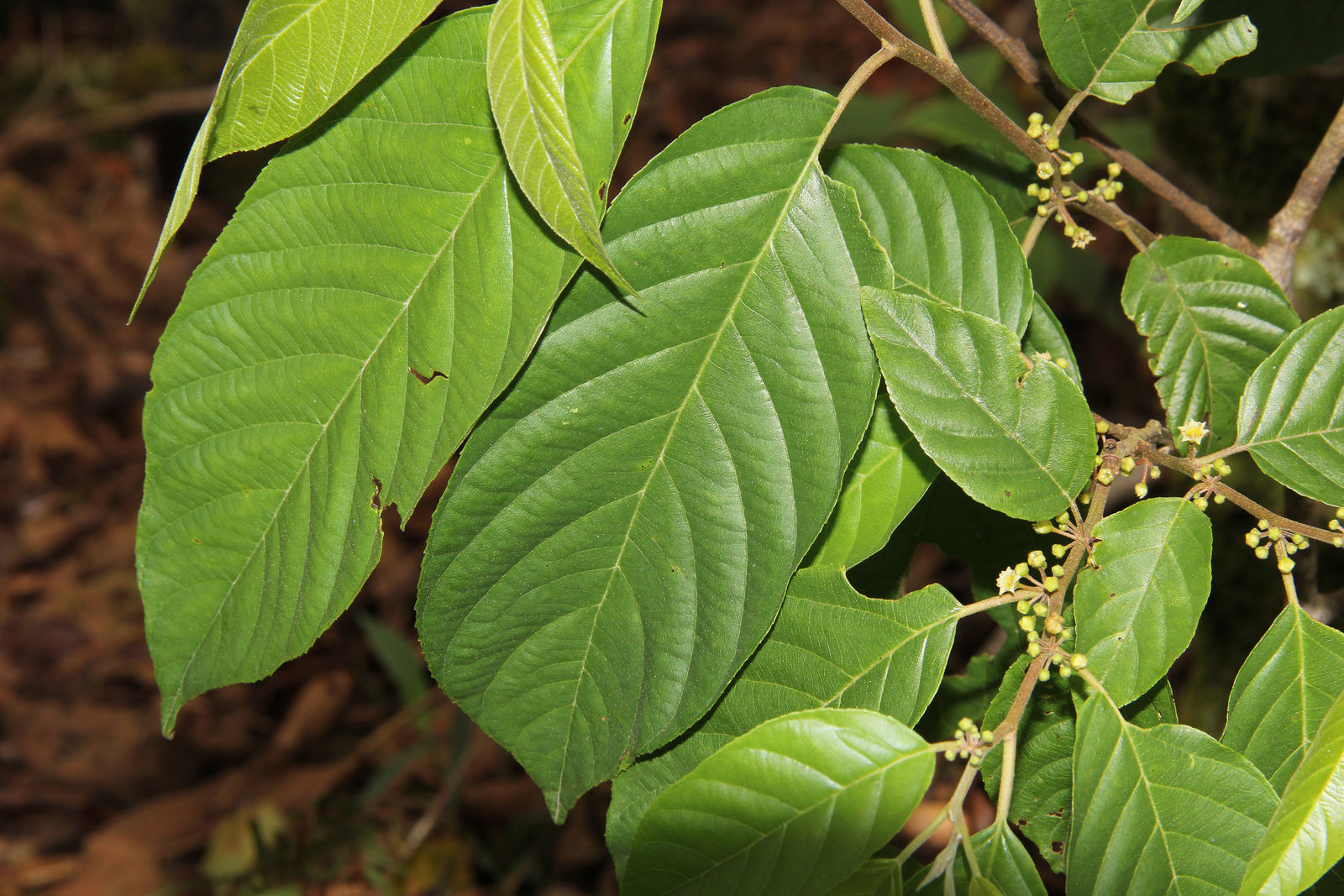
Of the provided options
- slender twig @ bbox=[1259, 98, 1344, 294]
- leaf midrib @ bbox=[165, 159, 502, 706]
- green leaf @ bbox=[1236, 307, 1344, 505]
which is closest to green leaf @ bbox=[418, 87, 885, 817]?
leaf midrib @ bbox=[165, 159, 502, 706]

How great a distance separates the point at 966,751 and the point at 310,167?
68cm

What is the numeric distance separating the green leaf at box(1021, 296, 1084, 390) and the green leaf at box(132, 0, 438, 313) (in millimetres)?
589

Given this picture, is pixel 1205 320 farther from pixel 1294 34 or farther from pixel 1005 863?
pixel 1005 863

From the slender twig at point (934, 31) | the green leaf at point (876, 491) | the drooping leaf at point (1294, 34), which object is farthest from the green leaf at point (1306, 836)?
the drooping leaf at point (1294, 34)

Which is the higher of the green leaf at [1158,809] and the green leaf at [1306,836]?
the green leaf at [1306,836]

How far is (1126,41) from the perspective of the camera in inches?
33.1

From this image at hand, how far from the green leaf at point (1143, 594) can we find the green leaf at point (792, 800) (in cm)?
15

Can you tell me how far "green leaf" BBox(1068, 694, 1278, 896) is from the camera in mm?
669

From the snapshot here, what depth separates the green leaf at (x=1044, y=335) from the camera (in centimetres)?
89

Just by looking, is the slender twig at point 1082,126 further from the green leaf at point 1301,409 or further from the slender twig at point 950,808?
the slender twig at point 950,808

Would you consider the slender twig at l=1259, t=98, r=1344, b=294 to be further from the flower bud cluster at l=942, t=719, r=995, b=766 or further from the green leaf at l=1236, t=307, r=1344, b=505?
the flower bud cluster at l=942, t=719, r=995, b=766

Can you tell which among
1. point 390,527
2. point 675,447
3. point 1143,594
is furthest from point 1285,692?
point 390,527

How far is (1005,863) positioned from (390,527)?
2.64 metres

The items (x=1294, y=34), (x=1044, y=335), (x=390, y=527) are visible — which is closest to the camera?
(x=1044, y=335)
